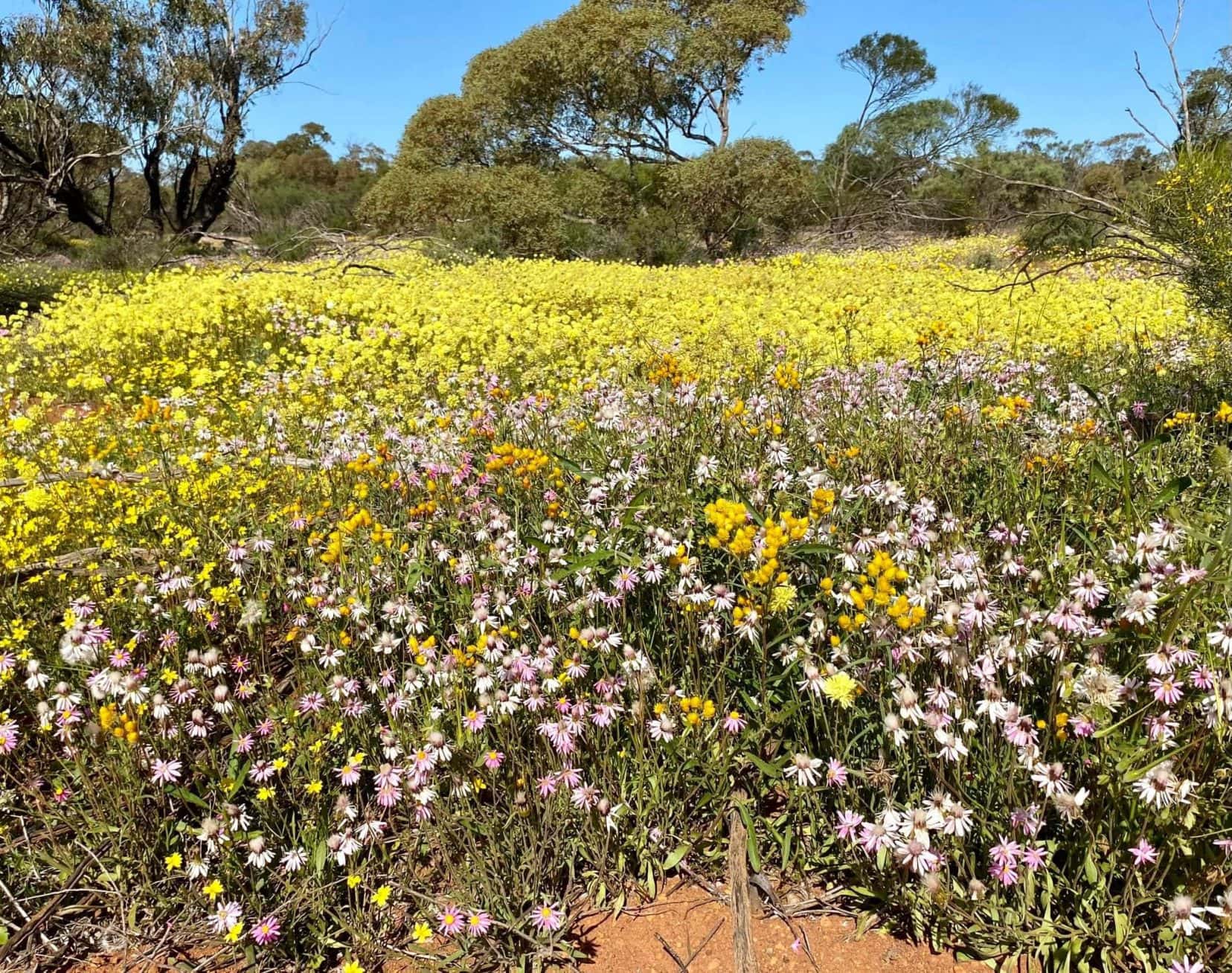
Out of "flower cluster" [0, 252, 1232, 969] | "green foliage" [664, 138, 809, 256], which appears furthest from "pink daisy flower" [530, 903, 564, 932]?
"green foliage" [664, 138, 809, 256]

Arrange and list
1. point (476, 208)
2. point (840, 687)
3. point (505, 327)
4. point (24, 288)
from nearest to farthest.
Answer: point (840, 687)
point (505, 327)
point (24, 288)
point (476, 208)

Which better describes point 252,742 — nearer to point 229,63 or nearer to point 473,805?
point 473,805

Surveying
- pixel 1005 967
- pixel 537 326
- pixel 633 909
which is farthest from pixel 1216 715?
pixel 537 326

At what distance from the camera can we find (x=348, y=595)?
2322 millimetres

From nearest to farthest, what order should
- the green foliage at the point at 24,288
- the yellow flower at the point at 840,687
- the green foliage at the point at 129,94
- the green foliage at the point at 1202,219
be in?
the yellow flower at the point at 840,687
the green foliage at the point at 1202,219
the green foliage at the point at 24,288
the green foliage at the point at 129,94

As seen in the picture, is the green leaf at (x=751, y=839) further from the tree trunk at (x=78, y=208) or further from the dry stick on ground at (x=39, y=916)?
the tree trunk at (x=78, y=208)

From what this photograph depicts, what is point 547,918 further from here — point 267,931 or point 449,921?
point 267,931

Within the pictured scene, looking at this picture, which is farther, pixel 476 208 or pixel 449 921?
pixel 476 208

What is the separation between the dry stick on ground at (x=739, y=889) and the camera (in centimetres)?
163

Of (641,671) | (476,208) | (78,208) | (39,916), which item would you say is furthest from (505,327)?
(78,208)

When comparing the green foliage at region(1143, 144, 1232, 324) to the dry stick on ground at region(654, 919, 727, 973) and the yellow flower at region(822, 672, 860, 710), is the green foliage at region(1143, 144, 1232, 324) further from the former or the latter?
the dry stick on ground at region(654, 919, 727, 973)

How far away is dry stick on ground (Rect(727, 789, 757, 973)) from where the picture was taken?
5.35 feet

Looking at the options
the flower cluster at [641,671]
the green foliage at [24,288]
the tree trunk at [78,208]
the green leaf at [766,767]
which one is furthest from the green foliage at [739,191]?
the green leaf at [766,767]

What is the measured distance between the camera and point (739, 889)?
1.75m
